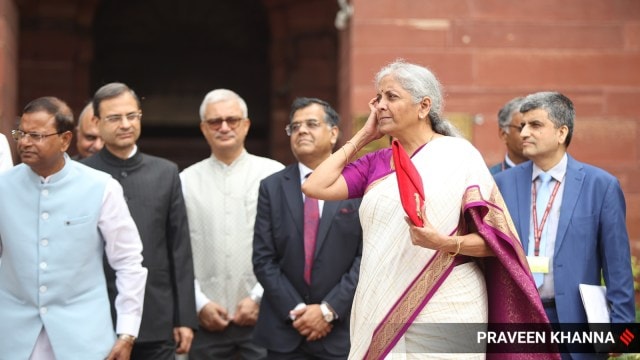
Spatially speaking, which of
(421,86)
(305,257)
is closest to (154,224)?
(305,257)

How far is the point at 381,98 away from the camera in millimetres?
4152

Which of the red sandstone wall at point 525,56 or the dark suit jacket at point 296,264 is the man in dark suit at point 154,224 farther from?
the red sandstone wall at point 525,56

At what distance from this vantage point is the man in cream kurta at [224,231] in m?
5.61

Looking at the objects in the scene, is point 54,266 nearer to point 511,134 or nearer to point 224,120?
point 224,120

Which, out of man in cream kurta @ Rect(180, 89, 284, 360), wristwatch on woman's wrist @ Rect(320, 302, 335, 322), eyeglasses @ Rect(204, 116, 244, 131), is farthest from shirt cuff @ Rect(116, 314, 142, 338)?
eyeglasses @ Rect(204, 116, 244, 131)

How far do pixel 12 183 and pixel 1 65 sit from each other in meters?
2.74

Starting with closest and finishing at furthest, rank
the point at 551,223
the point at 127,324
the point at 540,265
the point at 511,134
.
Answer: the point at 127,324, the point at 540,265, the point at 551,223, the point at 511,134

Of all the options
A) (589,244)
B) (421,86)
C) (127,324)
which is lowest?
(127,324)

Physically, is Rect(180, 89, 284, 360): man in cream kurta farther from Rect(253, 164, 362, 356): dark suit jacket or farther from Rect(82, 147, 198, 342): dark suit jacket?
Rect(82, 147, 198, 342): dark suit jacket

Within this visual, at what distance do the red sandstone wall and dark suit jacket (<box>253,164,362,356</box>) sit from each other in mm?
2124

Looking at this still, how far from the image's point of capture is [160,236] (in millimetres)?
5152

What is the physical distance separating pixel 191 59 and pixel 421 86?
248 inches

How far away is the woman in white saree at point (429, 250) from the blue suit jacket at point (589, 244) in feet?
3.38

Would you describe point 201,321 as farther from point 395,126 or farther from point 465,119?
point 465,119
